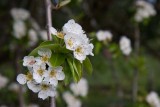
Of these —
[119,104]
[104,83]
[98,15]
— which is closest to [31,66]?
[119,104]

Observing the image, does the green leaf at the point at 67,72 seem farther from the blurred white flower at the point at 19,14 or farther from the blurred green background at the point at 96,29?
the blurred white flower at the point at 19,14

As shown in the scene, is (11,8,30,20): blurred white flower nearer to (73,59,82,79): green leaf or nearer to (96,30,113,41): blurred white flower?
(96,30,113,41): blurred white flower

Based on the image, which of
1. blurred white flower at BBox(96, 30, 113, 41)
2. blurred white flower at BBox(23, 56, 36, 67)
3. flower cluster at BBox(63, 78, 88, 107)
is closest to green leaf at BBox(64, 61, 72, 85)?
blurred white flower at BBox(23, 56, 36, 67)

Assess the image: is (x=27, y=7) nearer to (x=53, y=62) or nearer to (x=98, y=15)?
(x=98, y=15)

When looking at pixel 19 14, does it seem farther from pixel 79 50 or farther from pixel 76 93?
pixel 79 50

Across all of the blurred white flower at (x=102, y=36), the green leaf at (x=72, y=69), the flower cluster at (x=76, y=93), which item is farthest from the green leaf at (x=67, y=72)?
the flower cluster at (x=76, y=93)

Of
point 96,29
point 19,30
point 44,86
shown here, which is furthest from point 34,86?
point 96,29
